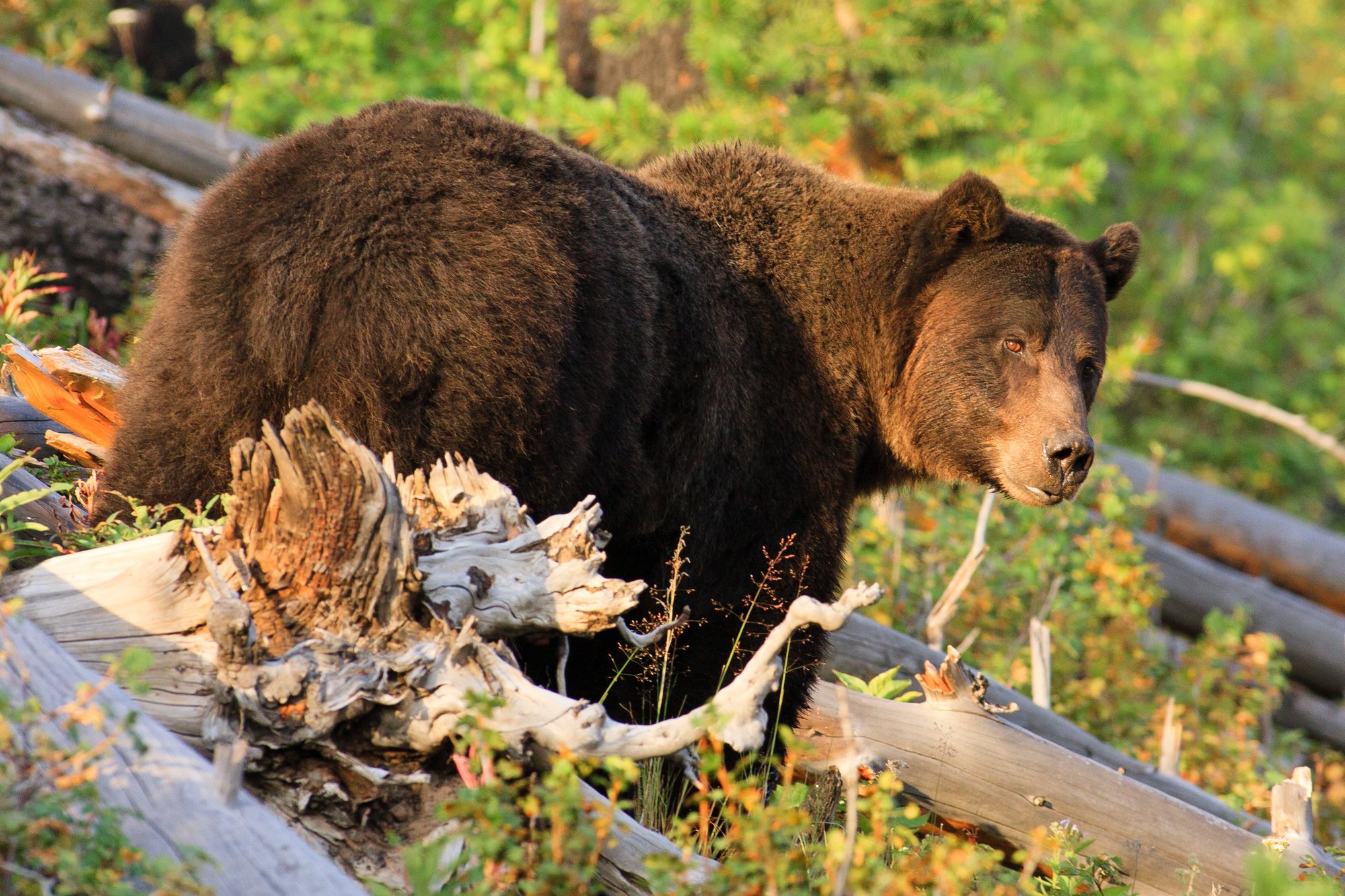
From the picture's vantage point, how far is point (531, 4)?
1239cm

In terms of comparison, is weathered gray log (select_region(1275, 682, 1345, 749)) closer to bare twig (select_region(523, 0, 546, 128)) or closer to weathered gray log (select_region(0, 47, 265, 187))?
bare twig (select_region(523, 0, 546, 128))

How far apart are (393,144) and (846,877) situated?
8.84ft

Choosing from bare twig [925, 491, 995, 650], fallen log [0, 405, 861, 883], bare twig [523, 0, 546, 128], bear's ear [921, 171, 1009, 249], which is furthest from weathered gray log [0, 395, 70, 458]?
bare twig [523, 0, 546, 128]

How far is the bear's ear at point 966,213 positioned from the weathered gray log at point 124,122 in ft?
17.5

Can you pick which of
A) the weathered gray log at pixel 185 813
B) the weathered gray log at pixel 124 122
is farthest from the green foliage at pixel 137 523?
the weathered gray log at pixel 124 122

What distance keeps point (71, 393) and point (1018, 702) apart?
14.7 feet

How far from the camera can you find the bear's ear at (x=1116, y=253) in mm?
5672

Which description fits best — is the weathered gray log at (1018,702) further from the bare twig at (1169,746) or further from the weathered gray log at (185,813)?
the weathered gray log at (185,813)

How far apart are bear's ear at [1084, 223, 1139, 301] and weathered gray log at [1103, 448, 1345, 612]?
4962 millimetres

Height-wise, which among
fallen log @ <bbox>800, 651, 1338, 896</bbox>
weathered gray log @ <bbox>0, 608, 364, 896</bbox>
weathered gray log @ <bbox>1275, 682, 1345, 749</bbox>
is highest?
weathered gray log @ <bbox>0, 608, 364, 896</bbox>

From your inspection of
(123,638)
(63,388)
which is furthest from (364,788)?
(63,388)

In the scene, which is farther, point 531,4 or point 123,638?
point 531,4

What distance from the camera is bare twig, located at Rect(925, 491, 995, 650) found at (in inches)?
235

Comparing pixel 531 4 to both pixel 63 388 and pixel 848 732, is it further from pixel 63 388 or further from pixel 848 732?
pixel 848 732
